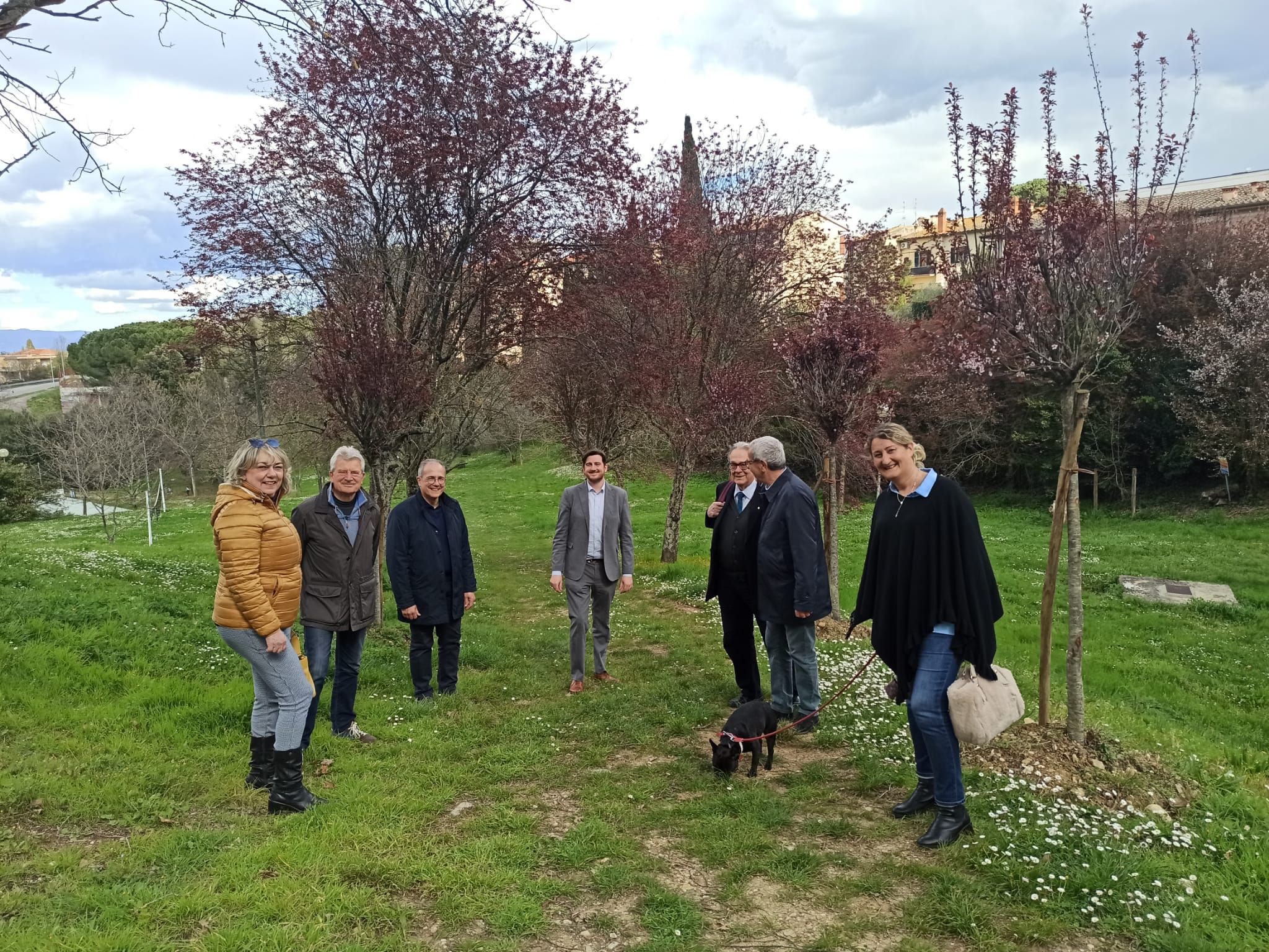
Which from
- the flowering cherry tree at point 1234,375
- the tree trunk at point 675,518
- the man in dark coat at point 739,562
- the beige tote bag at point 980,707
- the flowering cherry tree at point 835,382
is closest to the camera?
the beige tote bag at point 980,707

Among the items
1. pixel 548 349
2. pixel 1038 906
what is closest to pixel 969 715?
pixel 1038 906

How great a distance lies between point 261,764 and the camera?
4.71 metres

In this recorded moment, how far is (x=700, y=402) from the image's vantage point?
46.6ft

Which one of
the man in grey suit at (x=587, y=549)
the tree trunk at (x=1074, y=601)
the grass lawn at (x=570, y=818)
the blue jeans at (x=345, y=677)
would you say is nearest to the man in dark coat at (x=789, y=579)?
the grass lawn at (x=570, y=818)

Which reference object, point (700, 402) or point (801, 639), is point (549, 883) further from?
point (700, 402)

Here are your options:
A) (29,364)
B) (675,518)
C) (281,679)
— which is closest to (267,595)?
(281,679)

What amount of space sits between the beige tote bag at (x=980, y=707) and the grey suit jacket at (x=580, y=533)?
364 cm

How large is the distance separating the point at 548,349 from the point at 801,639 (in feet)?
32.5

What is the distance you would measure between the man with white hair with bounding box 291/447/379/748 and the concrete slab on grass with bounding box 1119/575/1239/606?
11812 millimetres

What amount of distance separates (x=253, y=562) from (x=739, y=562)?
11.2ft

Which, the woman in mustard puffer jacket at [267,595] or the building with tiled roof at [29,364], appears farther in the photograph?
the building with tiled roof at [29,364]

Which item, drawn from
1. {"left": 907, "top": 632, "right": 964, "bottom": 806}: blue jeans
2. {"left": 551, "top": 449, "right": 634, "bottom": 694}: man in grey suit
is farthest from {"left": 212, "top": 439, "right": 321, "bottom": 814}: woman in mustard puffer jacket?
{"left": 907, "top": 632, "right": 964, "bottom": 806}: blue jeans

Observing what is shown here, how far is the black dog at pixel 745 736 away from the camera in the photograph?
192 inches

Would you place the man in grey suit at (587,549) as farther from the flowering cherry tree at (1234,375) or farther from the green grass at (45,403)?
the green grass at (45,403)
